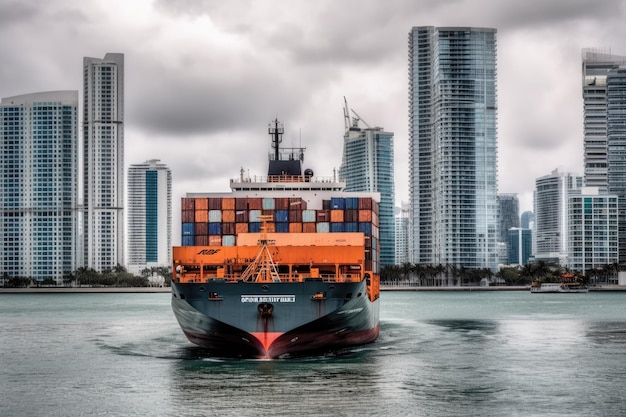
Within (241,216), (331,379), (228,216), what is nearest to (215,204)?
(228,216)

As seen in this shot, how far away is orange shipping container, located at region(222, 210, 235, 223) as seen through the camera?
57188 mm

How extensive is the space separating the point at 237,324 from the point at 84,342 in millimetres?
23504

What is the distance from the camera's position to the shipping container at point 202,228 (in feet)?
188

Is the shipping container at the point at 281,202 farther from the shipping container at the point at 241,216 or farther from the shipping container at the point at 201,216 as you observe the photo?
the shipping container at the point at 201,216

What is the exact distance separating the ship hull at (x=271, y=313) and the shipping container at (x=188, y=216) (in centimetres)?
1016

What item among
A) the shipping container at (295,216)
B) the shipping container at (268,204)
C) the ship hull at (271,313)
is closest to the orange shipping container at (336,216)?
the shipping container at (295,216)

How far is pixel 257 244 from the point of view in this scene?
52688 millimetres

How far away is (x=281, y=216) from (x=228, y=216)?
314 centimetres

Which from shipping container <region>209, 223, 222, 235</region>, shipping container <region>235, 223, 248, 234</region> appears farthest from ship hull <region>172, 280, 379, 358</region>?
shipping container <region>235, 223, 248, 234</region>

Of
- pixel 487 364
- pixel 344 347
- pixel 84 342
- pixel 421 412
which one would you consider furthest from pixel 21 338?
pixel 421 412

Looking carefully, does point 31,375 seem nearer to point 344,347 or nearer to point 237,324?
point 237,324

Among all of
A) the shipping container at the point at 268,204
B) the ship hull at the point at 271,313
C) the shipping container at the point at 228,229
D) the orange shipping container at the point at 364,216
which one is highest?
the shipping container at the point at 268,204

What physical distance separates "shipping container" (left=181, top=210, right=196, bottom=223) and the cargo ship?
6cm

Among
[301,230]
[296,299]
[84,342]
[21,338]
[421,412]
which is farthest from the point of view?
[21,338]
